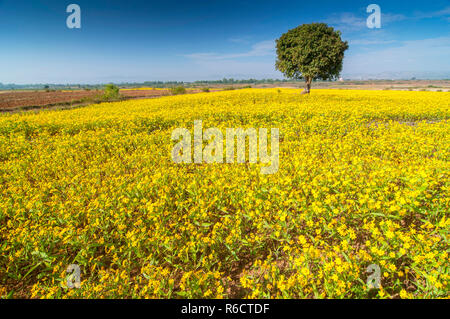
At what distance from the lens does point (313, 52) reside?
2934 centimetres

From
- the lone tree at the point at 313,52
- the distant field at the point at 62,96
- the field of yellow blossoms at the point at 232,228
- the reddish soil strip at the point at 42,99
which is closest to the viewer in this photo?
the field of yellow blossoms at the point at 232,228

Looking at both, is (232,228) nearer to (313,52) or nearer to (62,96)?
(313,52)

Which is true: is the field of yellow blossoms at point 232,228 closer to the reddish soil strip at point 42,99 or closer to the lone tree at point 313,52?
the lone tree at point 313,52

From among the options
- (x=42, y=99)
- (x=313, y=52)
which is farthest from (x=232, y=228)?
(x=42, y=99)

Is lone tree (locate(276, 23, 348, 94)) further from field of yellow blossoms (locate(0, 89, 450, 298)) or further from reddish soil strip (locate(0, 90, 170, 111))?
reddish soil strip (locate(0, 90, 170, 111))

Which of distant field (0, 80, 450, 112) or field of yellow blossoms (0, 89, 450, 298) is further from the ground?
distant field (0, 80, 450, 112)

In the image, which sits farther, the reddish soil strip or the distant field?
the distant field

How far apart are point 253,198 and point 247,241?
90cm

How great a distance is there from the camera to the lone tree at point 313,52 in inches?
1147

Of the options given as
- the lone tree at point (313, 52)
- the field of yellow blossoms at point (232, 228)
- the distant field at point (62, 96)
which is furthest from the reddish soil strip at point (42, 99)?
the field of yellow blossoms at point (232, 228)

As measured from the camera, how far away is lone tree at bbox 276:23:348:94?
95.6 feet

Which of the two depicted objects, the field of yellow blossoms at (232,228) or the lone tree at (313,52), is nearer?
the field of yellow blossoms at (232,228)

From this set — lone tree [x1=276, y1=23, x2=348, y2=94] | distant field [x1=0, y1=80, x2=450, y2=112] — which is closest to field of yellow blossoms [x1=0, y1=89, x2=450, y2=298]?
lone tree [x1=276, y1=23, x2=348, y2=94]
